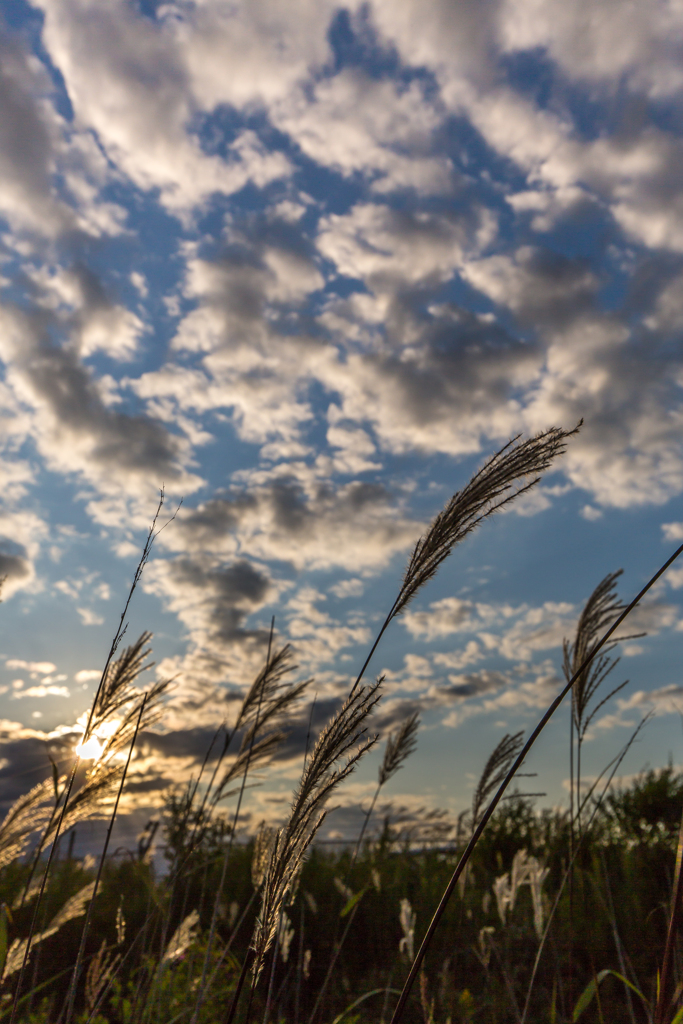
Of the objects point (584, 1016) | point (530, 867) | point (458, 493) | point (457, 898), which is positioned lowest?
point (584, 1016)

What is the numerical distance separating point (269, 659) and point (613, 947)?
499cm

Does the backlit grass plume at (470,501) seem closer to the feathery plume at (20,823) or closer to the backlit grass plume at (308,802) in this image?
the backlit grass plume at (308,802)

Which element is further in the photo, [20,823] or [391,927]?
[391,927]

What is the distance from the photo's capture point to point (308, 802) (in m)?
1.38

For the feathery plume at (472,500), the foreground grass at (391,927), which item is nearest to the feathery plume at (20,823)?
the foreground grass at (391,927)

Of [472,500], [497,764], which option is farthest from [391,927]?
[472,500]

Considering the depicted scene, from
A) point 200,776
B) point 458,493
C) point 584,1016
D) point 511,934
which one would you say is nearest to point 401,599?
point 458,493

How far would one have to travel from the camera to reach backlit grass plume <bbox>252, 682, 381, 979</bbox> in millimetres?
1344

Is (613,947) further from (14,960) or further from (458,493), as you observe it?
(458,493)

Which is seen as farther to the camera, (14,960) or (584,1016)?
(584,1016)

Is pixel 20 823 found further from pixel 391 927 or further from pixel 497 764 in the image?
pixel 391 927

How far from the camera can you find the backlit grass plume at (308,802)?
134 cm

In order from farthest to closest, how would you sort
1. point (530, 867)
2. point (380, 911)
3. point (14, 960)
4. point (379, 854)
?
point (379, 854)
point (380, 911)
point (530, 867)
point (14, 960)

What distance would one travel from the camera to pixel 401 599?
1422 mm
